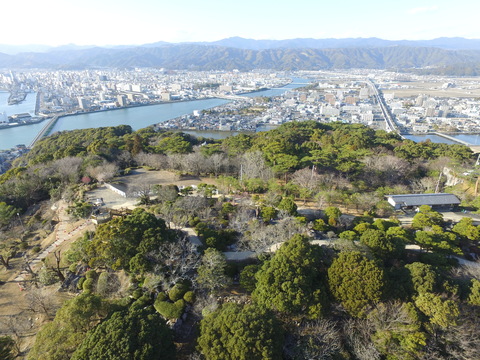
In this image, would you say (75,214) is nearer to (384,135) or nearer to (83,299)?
(83,299)

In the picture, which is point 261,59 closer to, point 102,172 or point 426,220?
point 102,172

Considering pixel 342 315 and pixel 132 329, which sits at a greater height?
pixel 132 329

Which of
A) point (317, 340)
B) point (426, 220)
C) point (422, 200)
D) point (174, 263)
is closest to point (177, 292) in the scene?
point (174, 263)

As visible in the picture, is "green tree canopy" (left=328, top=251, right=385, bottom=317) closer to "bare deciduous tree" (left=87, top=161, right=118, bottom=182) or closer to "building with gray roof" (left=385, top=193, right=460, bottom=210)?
"building with gray roof" (left=385, top=193, right=460, bottom=210)

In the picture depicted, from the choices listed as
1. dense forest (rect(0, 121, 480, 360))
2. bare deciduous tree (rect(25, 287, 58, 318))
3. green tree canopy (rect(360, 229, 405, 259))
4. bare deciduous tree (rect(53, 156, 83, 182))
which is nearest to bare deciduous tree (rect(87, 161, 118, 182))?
bare deciduous tree (rect(53, 156, 83, 182))

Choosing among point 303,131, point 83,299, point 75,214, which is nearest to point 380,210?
point 83,299

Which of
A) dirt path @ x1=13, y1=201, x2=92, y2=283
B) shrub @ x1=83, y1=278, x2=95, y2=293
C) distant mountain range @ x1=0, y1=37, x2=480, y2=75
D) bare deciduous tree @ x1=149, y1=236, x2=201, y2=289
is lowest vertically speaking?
dirt path @ x1=13, y1=201, x2=92, y2=283
